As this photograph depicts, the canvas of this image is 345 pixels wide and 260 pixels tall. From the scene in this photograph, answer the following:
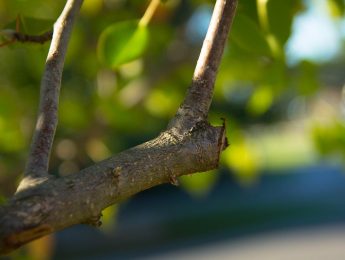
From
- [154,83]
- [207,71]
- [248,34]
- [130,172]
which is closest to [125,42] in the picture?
[248,34]

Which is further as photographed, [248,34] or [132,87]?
[132,87]

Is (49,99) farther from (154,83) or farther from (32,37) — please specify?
(154,83)

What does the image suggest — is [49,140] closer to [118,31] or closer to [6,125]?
[118,31]

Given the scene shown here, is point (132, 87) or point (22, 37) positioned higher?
point (132, 87)

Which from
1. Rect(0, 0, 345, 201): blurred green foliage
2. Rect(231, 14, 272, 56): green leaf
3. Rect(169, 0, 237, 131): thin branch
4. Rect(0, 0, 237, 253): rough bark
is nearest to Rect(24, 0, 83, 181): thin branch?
Rect(0, 0, 237, 253): rough bark

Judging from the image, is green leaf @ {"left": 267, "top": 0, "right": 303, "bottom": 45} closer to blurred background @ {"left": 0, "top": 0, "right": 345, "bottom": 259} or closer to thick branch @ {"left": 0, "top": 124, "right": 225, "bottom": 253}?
blurred background @ {"left": 0, "top": 0, "right": 345, "bottom": 259}

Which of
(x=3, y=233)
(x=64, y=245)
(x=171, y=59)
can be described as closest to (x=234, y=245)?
(x=64, y=245)
